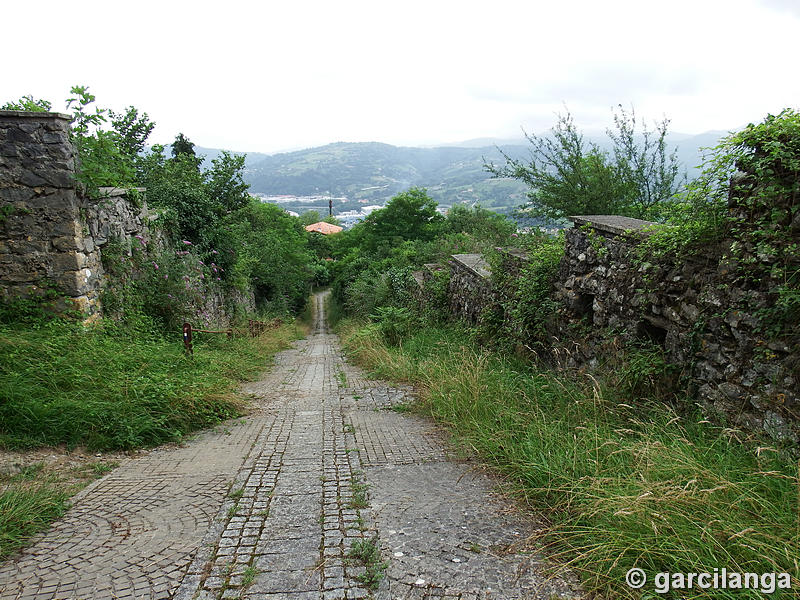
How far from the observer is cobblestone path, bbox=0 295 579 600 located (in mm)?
2434

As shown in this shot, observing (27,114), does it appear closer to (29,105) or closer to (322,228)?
(29,105)

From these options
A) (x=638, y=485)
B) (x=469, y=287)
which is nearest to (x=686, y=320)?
(x=638, y=485)

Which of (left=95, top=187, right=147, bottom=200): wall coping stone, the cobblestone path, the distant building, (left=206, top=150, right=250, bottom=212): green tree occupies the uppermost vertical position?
(left=206, top=150, right=250, bottom=212): green tree

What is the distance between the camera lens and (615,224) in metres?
4.91

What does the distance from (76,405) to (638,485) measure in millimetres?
4620

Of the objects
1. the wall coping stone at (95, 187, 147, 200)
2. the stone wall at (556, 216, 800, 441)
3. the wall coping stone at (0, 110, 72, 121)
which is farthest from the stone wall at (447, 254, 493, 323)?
the wall coping stone at (0, 110, 72, 121)

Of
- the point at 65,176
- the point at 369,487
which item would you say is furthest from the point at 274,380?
the point at 369,487

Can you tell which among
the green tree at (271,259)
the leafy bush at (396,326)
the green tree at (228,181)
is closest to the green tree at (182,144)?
the green tree at (271,259)

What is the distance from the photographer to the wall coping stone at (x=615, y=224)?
15.1 feet

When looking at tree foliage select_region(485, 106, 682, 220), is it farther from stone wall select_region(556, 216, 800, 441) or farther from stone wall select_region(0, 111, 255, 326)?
stone wall select_region(0, 111, 255, 326)

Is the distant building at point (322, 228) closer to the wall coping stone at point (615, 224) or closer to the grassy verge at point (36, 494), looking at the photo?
the wall coping stone at point (615, 224)

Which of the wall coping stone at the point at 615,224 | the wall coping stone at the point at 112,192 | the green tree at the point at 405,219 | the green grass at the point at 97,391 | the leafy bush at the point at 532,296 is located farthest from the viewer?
the green tree at the point at 405,219

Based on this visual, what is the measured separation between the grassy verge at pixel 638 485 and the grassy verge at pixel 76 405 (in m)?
2.80

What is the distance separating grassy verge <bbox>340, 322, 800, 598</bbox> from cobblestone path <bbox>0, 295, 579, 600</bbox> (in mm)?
241
